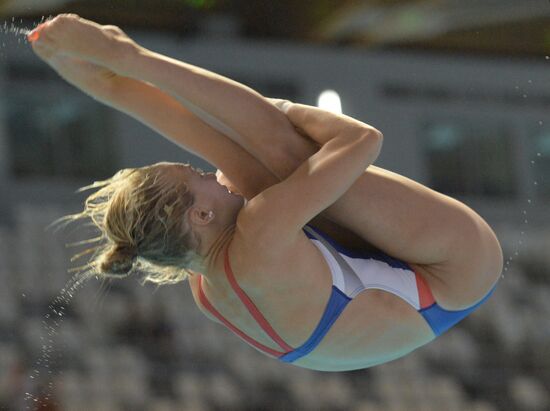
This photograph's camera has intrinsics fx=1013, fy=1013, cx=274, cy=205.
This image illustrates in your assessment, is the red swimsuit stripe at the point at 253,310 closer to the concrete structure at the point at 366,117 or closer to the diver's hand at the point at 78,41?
the diver's hand at the point at 78,41

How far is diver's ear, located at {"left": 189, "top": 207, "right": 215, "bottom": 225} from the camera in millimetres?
2420

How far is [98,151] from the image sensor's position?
8.83 metres

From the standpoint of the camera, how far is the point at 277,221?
2254 mm

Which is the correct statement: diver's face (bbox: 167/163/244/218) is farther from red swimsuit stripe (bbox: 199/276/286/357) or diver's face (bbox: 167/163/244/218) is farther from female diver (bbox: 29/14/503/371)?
red swimsuit stripe (bbox: 199/276/286/357)

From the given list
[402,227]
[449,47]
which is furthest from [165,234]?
[449,47]

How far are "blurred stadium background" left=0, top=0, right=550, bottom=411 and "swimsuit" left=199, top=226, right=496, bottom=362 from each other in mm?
3776

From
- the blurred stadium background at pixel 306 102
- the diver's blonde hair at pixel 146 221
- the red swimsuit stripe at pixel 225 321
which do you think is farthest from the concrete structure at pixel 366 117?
the diver's blonde hair at pixel 146 221

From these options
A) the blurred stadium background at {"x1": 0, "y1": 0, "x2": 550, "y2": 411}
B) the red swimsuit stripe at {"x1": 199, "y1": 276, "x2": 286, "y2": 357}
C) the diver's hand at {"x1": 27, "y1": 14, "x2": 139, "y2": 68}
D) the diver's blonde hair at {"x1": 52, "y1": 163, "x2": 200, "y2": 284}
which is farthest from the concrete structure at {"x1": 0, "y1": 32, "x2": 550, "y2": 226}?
the diver's hand at {"x1": 27, "y1": 14, "x2": 139, "y2": 68}

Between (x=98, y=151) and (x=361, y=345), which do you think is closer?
(x=361, y=345)

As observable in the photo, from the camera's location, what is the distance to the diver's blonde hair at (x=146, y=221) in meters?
2.40

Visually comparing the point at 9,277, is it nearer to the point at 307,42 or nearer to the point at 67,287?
the point at 67,287

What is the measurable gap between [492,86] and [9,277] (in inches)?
210

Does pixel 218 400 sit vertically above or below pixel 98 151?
below

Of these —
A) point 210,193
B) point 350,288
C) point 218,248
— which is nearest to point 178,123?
point 210,193
